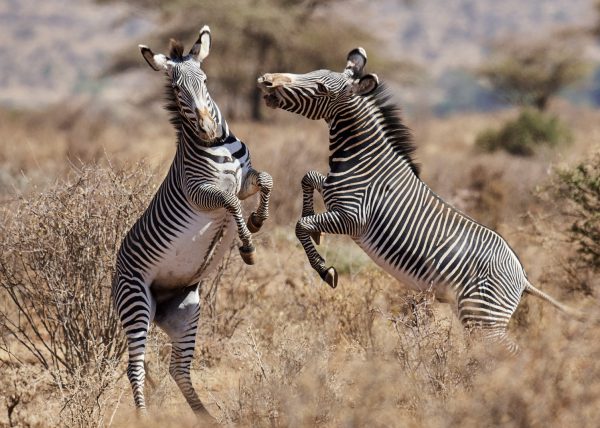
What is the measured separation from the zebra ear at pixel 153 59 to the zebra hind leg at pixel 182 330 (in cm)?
162

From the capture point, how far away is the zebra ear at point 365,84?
7.20 m

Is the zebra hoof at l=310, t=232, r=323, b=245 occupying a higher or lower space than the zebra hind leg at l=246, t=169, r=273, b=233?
lower

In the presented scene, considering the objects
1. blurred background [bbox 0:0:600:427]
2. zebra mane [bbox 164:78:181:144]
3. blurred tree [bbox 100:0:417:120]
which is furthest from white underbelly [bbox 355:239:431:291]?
blurred tree [bbox 100:0:417:120]

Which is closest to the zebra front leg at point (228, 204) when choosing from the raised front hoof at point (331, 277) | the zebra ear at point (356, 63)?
the raised front hoof at point (331, 277)

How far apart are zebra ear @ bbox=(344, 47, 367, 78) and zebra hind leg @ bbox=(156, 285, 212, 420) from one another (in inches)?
77.3

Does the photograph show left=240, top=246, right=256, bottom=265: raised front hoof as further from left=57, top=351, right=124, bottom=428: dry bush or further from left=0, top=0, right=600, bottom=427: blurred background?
left=57, top=351, right=124, bottom=428: dry bush

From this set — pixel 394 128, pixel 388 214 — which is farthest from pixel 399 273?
pixel 394 128

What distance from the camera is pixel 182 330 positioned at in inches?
290

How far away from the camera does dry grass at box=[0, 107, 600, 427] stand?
16.5 ft

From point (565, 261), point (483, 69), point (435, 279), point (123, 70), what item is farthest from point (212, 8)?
point (435, 279)

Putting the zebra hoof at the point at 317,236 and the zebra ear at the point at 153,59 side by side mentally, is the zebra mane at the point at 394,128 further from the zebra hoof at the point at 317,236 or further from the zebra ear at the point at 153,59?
the zebra ear at the point at 153,59

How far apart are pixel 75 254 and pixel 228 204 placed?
1.66 meters

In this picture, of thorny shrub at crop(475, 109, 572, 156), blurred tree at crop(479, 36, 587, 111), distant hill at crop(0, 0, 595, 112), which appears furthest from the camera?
distant hill at crop(0, 0, 595, 112)

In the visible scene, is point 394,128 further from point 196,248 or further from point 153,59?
point 153,59
